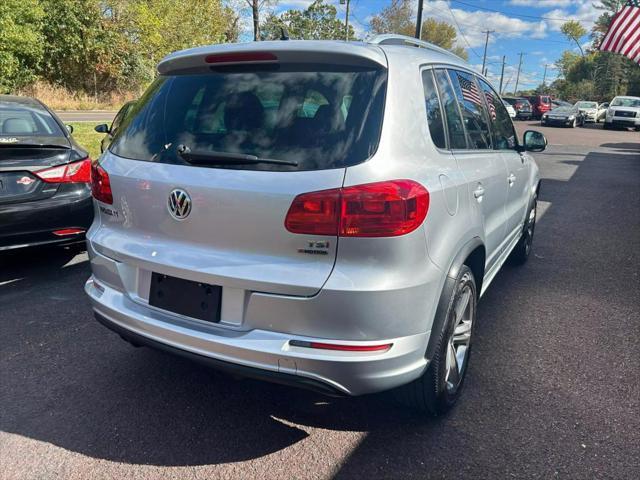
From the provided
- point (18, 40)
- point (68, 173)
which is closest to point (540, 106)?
point (18, 40)

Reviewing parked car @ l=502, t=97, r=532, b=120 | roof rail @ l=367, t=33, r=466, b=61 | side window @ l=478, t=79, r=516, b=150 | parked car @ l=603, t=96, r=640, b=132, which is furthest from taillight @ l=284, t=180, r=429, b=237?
parked car @ l=502, t=97, r=532, b=120

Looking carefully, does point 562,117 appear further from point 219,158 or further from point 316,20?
point 316,20

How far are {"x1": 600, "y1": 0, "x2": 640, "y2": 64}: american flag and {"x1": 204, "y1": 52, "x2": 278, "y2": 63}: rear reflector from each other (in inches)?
612

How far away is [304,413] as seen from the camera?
273 cm

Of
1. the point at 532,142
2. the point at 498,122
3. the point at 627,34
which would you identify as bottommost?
the point at 532,142

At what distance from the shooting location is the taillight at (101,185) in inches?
103

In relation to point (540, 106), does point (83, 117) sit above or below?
below

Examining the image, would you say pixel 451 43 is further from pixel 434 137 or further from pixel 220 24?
pixel 434 137

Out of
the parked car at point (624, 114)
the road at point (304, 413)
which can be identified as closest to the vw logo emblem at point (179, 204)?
the road at point (304, 413)

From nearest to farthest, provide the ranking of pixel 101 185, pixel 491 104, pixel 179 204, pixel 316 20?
pixel 179 204, pixel 101 185, pixel 491 104, pixel 316 20

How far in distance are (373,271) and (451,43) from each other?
262 feet

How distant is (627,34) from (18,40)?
1021 inches

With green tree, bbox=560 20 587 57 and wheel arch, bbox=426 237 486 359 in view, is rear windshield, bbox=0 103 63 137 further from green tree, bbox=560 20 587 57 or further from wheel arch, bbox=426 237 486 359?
green tree, bbox=560 20 587 57

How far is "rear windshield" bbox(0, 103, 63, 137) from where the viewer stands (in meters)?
4.85
